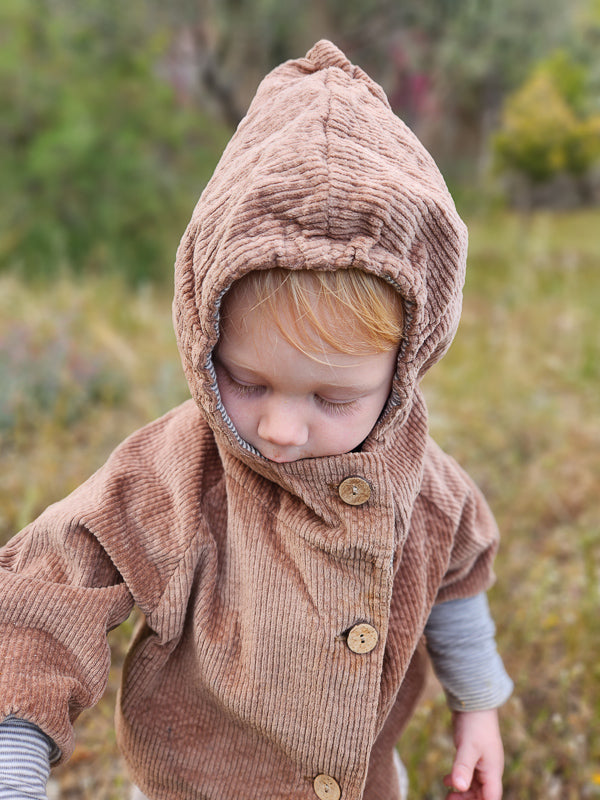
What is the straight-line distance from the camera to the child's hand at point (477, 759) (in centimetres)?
151

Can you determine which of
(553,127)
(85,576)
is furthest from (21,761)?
(553,127)

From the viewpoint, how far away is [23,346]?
Answer: 339 cm

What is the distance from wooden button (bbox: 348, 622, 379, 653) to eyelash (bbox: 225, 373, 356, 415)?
0.37m

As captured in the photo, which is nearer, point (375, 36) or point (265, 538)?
point (265, 538)

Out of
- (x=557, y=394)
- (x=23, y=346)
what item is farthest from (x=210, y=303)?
(x=557, y=394)

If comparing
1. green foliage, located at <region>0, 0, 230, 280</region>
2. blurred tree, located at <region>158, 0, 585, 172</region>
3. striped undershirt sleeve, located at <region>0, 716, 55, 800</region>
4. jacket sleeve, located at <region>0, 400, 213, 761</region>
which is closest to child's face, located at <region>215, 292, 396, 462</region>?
jacket sleeve, located at <region>0, 400, 213, 761</region>

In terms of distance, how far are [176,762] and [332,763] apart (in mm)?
297

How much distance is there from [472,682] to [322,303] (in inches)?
36.8

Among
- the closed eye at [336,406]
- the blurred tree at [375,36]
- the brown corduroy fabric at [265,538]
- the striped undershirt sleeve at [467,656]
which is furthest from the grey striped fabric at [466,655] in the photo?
the blurred tree at [375,36]

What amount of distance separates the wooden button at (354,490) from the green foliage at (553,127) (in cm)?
780

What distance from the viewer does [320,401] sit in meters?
1.18

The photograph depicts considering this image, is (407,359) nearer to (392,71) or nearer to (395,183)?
(395,183)

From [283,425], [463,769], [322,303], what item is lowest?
[463,769]

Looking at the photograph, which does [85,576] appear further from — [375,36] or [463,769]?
[375,36]
